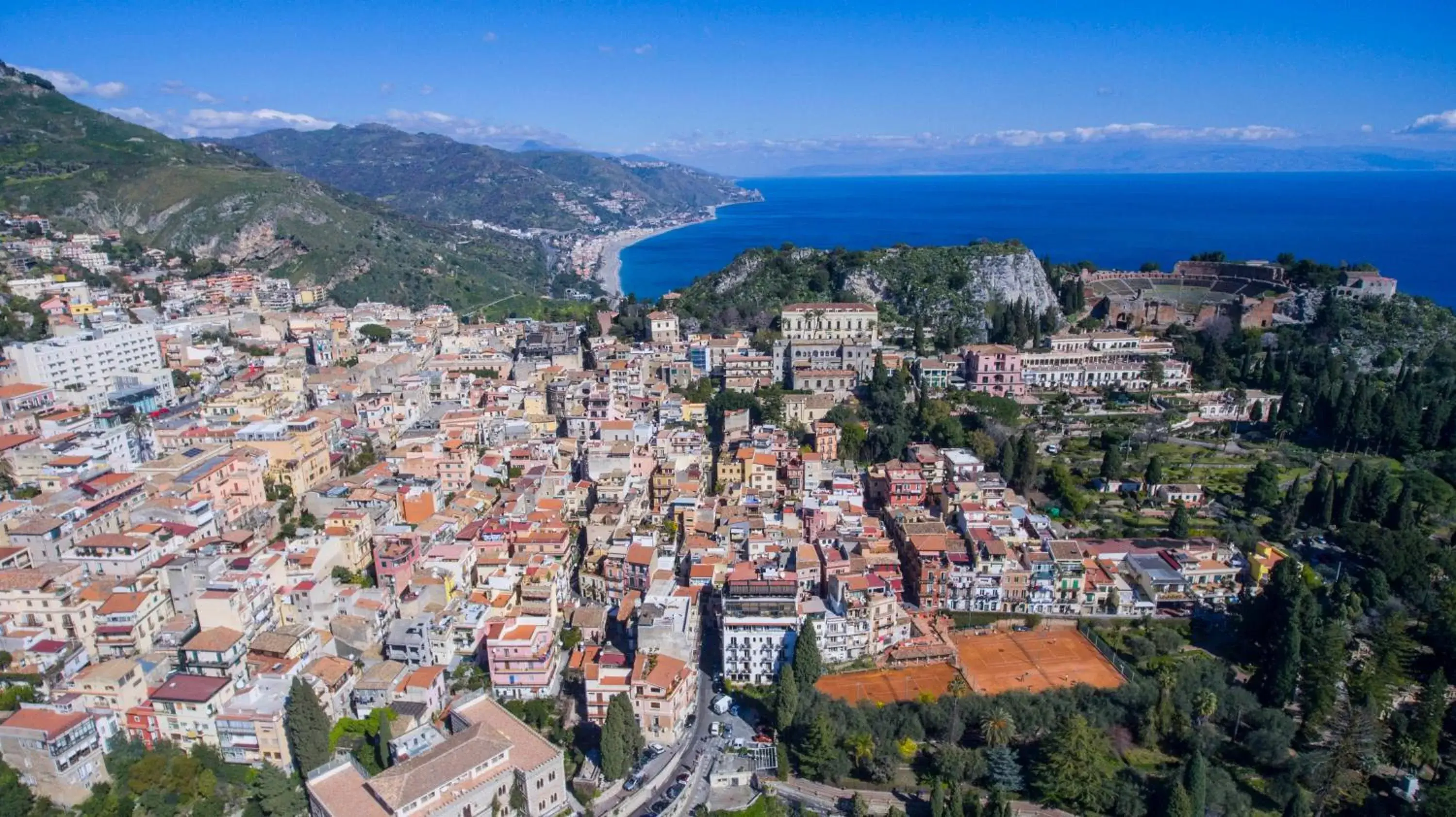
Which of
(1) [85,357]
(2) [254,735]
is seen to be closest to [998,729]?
(2) [254,735]

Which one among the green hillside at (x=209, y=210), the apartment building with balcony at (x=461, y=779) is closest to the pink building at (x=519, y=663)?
the apartment building with balcony at (x=461, y=779)

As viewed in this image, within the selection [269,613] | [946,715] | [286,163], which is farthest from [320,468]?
[286,163]

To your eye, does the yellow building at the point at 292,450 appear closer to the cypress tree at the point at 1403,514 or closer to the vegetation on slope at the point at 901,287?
the vegetation on slope at the point at 901,287

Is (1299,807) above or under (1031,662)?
above

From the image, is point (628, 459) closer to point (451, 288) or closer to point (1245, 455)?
point (1245, 455)

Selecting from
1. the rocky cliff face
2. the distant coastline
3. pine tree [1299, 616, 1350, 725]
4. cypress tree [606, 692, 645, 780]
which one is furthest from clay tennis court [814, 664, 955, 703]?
the distant coastline

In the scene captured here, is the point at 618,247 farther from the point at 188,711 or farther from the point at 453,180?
the point at 188,711

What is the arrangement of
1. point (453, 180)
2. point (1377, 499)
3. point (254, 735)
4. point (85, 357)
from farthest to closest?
point (453, 180), point (85, 357), point (1377, 499), point (254, 735)
